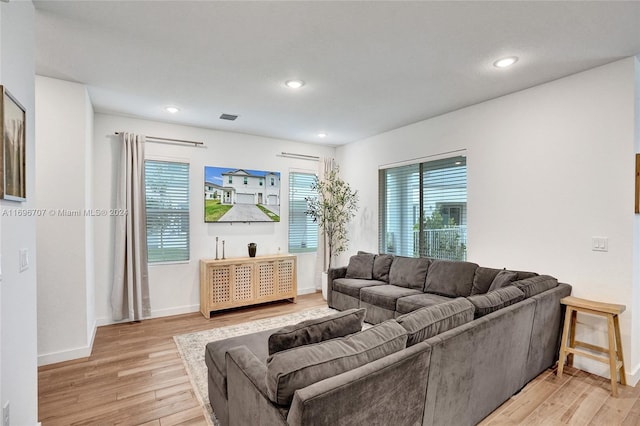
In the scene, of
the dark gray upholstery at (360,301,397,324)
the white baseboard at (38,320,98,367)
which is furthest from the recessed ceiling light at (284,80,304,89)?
the white baseboard at (38,320,98,367)

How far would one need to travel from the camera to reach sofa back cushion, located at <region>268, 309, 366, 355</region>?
158cm

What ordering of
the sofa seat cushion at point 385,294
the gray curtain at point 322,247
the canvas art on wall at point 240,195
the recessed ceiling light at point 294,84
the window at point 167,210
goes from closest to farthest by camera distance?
the recessed ceiling light at point 294,84
the sofa seat cushion at point 385,294
the window at point 167,210
the canvas art on wall at point 240,195
the gray curtain at point 322,247

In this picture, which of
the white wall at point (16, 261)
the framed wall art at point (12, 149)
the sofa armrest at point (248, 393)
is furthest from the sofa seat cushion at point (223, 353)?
the framed wall art at point (12, 149)

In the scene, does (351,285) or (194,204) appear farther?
(194,204)

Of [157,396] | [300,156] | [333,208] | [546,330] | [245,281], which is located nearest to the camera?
[157,396]

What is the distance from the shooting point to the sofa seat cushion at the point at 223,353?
1920 millimetres

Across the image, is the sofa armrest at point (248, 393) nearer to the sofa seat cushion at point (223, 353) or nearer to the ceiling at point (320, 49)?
the sofa seat cushion at point (223, 353)

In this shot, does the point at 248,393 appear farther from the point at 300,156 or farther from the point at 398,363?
the point at 300,156

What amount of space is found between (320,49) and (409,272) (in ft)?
9.52

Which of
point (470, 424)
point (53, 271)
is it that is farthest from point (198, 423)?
point (53, 271)

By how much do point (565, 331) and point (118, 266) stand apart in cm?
495

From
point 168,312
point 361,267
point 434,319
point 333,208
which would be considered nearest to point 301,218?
point 333,208

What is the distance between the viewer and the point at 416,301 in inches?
136

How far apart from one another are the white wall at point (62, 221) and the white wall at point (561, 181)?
167 inches
